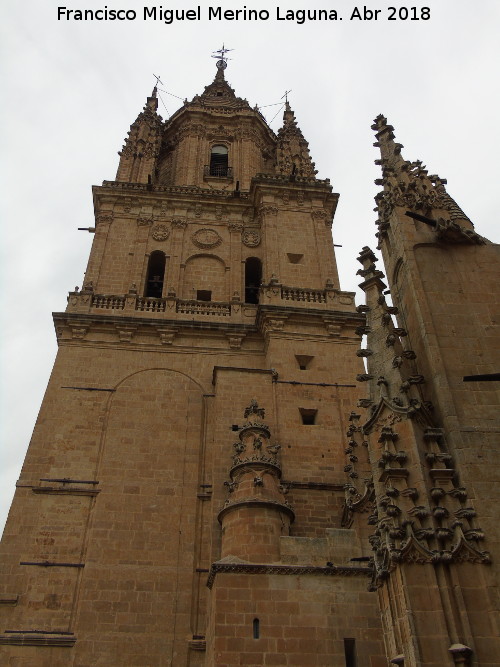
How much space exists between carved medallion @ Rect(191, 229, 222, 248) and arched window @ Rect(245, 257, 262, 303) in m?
1.51

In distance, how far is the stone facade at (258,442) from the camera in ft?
23.6

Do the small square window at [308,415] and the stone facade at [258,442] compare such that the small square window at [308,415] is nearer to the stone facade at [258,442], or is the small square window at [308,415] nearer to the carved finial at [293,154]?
the stone facade at [258,442]

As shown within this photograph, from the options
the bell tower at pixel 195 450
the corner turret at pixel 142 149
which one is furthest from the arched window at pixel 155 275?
the corner turret at pixel 142 149

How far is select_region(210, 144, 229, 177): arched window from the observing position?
30780mm

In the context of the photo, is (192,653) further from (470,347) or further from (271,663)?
(470,347)

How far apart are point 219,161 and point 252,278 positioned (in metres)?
8.53

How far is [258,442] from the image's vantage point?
50.1 ft

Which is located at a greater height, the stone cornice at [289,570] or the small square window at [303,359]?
the small square window at [303,359]

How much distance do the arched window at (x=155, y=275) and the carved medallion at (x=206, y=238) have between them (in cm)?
152

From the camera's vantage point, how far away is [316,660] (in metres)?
11.4

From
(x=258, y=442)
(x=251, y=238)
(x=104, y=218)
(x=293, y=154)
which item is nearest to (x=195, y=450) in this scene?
(x=258, y=442)

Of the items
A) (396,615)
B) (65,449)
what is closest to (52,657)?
(65,449)

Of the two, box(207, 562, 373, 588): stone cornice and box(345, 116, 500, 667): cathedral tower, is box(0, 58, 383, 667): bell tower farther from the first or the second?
box(345, 116, 500, 667): cathedral tower

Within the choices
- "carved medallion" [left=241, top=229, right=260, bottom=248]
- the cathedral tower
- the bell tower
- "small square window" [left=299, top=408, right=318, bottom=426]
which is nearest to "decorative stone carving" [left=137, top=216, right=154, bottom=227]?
the bell tower
